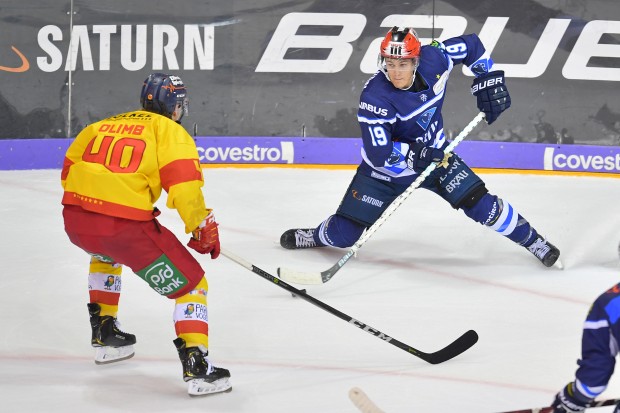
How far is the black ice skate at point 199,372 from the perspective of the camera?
3.69 m

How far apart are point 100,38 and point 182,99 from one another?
3.77 metres

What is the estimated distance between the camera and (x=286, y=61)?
25.4 ft

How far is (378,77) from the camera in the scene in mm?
5289

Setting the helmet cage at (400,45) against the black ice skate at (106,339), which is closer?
the black ice skate at (106,339)

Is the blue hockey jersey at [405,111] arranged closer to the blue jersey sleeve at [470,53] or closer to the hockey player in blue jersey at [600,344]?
the blue jersey sleeve at [470,53]

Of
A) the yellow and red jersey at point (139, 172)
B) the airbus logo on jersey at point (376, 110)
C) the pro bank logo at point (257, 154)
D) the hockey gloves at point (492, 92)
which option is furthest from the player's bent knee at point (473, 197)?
the pro bank logo at point (257, 154)

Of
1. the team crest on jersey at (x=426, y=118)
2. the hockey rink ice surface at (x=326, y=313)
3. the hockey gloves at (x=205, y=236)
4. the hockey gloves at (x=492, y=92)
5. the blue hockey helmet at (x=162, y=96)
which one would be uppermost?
the blue hockey helmet at (x=162, y=96)

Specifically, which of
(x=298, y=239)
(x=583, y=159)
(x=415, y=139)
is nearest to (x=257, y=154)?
(x=298, y=239)

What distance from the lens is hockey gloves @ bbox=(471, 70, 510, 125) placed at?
5.41 metres

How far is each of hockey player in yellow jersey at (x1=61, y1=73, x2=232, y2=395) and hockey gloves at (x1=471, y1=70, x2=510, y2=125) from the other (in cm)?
210

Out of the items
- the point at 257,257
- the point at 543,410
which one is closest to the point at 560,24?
the point at 257,257

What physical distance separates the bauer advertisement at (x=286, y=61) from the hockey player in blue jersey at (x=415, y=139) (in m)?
2.19

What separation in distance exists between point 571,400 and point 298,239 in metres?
3.17

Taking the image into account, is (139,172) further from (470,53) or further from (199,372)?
(470,53)
